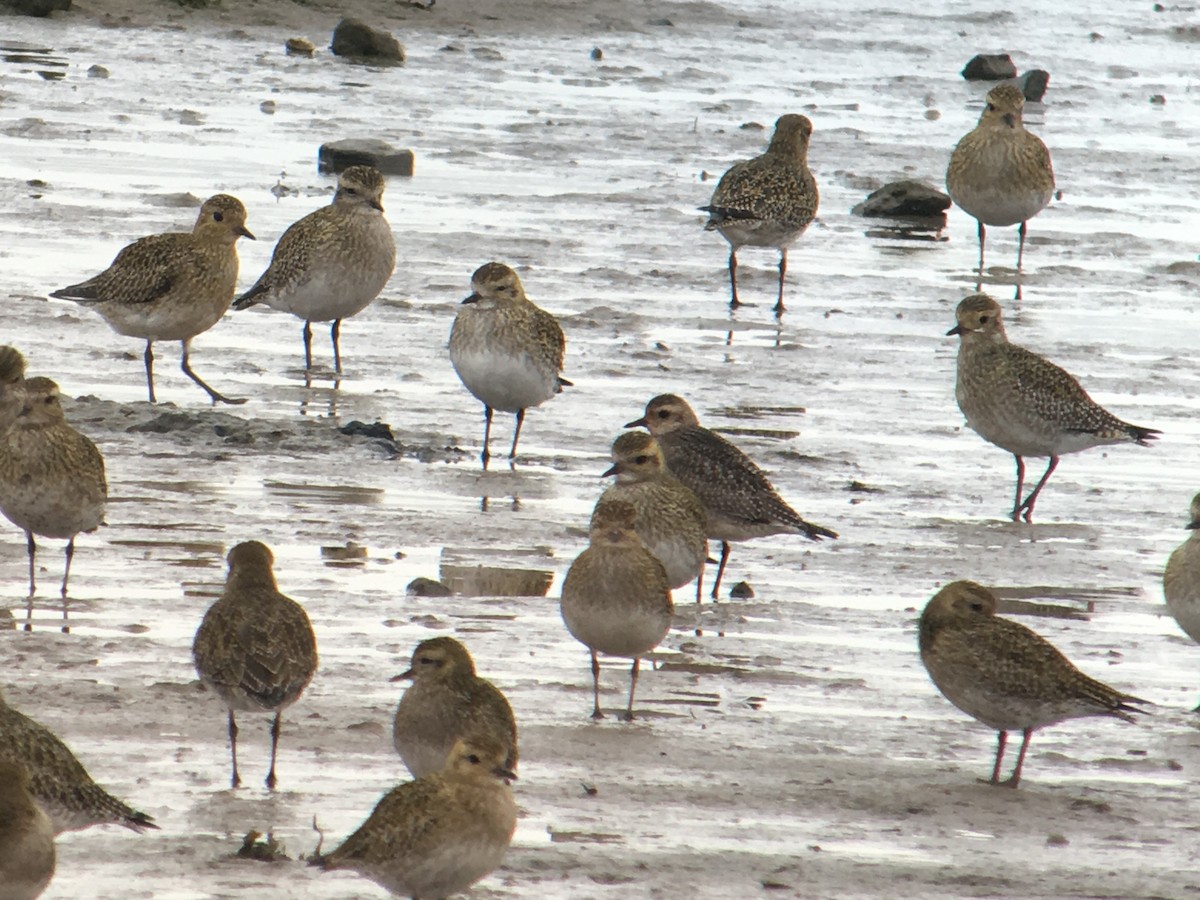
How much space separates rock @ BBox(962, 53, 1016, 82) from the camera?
2780 cm

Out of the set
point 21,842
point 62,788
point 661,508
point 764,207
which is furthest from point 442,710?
point 764,207

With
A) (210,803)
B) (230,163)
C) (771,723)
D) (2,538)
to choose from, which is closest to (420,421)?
(2,538)

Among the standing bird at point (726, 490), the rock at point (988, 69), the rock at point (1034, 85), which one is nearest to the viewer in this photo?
the standing bird at point (726, 490)

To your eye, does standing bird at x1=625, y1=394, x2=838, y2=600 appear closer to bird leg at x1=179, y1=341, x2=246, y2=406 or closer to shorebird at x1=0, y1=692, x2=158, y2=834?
bird leg at x1=179, y1=341, x2=246, y2=406

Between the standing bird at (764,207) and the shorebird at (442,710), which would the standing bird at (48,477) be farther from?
the standing bird at (764,207)

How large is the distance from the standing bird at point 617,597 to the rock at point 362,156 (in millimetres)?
Result: 11131

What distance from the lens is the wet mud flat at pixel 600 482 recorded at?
7.25 meters

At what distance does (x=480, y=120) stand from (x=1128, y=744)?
1508 cm

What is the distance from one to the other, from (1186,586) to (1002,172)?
31.8 feet

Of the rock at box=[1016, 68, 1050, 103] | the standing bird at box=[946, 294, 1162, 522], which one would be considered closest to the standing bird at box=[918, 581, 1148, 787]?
the standing bird at box=[946, 294, 1162, 522]

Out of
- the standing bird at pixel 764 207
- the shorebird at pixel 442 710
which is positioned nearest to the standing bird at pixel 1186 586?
the shorebird at pixel 442 710

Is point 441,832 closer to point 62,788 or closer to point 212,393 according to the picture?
point 62,788

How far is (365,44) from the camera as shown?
25641 mm

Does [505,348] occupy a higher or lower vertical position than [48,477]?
higher
